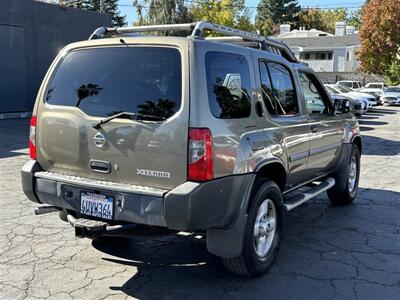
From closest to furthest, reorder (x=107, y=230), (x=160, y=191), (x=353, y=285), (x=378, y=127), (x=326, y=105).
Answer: (x=160, y=191) < (x=107, y=230) < (x=353, y=285) < (x=326, y=105) < (x=378, y=127)

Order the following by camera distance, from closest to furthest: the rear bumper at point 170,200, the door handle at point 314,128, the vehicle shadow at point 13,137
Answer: the rear bumper at point 170,200 → the door handle at point 314,128 → the vehicle shadow at point 13,137

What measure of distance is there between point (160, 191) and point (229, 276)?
4.04 ft

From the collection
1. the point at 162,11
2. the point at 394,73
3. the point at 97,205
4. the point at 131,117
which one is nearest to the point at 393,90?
the point at 394,73

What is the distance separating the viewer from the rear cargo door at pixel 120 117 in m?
3.73

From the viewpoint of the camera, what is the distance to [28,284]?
164 inches

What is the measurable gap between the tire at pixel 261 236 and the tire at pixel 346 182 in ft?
7.36

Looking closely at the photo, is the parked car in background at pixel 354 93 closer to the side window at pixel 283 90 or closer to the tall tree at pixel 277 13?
the side window at pixel 283 90

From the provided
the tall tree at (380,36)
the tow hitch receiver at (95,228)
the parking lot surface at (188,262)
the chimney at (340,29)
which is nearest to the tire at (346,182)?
the parking lot surface at (188,262)

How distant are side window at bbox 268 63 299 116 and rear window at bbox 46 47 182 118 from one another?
1402 millimetres

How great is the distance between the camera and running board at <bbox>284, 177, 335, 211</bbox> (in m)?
5.09

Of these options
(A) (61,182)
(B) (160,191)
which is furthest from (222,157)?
(A) (61,182)

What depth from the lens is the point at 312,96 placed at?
593 cm

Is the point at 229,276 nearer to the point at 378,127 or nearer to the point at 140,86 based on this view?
the point at 140,86

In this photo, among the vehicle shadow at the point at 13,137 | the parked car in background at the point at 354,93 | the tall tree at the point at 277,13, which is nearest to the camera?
the vehicle shadow at the point at 13,137
